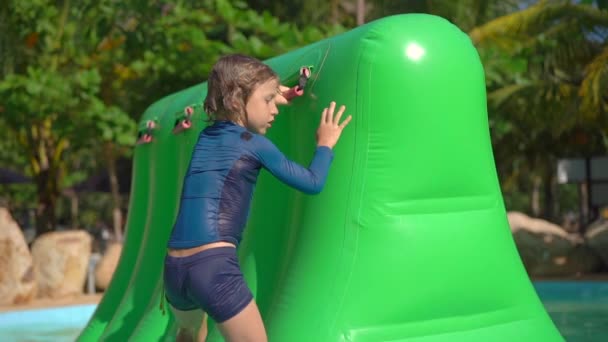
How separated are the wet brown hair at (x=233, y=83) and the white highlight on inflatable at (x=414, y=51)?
63 centimetres

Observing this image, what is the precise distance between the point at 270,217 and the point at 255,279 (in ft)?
0.97

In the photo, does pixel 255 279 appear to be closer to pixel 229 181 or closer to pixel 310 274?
pixel 310 274

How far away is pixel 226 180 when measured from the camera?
2.74 meters

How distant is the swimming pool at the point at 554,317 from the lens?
7076 mm

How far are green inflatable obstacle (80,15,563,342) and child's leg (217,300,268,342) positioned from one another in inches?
17.7

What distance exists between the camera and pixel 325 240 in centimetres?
321

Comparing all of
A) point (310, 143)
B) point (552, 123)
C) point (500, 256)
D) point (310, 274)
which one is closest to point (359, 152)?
point (310, 143)

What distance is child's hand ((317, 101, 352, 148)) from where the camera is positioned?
295cm

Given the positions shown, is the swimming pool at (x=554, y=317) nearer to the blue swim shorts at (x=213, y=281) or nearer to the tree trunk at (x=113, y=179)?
the blue swim shorts at (x=213, y=281)

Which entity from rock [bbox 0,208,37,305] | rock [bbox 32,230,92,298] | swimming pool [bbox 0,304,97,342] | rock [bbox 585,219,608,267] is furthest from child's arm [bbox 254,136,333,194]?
rock [bbox 585,219,608,267]

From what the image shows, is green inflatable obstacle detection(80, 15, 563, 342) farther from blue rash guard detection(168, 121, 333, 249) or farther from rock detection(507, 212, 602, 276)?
rock detection(507, 212, 602, 276)

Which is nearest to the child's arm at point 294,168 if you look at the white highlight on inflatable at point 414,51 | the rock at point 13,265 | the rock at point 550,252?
the white highlight on inflatable at point 414,51

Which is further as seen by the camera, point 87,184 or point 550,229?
point 87,184

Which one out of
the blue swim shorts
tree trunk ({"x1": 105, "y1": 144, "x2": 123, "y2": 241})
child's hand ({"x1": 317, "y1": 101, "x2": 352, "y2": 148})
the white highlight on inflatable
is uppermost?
the white highlight on inflatable
